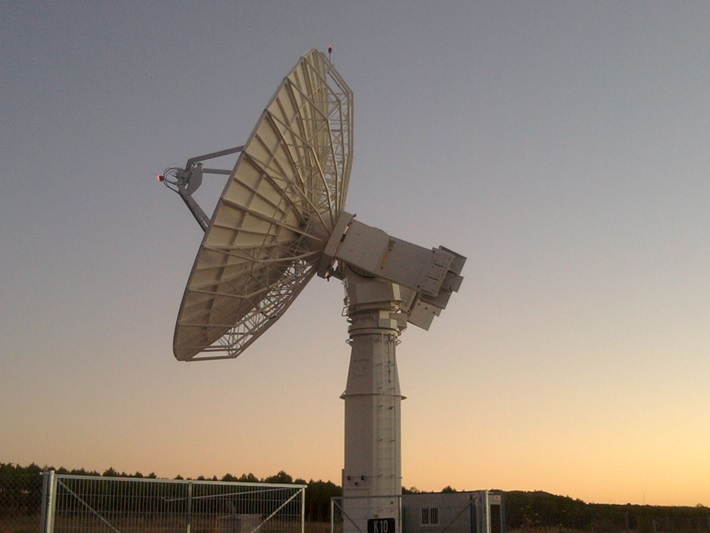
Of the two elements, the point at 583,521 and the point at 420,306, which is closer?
the point at 420,306

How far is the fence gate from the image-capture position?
1750 centimetres

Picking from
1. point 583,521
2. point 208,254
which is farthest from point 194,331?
point 583,521

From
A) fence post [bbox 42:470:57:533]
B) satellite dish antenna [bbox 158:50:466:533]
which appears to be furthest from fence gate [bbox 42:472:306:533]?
satellite dish antenna [bbox 158:50:466:533]

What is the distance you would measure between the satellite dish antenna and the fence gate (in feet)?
22.5

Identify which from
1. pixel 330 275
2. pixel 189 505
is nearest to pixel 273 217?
pixel 330 275

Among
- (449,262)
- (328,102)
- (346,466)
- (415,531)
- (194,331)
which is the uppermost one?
(328,102)

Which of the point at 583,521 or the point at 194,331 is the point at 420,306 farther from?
the point at 583,521

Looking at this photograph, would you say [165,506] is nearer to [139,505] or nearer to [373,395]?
[139,505]

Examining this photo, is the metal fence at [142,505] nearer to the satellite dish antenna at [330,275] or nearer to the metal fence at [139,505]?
the metal fence at [139,505]

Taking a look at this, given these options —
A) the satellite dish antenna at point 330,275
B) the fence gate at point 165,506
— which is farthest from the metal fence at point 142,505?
the satellite dish antenna at point 330,275

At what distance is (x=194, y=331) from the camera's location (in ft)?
98.0

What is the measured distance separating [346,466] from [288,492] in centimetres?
886

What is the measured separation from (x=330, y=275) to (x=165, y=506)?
14.2 meters

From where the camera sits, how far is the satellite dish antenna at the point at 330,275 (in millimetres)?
28375
